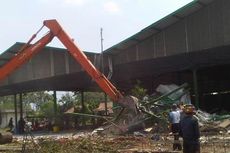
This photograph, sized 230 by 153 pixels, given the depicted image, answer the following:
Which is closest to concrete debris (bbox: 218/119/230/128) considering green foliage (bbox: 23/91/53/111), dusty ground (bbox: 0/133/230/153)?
dusty ground (bbox: 0/133/230/153)

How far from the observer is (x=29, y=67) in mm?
42500

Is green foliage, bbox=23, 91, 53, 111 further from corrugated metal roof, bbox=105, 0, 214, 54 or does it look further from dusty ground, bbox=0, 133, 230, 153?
dusty ground, bbox=0, 133, 230, 153

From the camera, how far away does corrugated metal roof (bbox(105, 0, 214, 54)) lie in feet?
113

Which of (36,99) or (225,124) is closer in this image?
(225,124)

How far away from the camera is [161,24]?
A: 35875 mm

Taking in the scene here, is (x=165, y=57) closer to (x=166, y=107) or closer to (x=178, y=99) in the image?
(x=178, y=99)

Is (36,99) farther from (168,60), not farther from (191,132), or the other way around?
(191,132)

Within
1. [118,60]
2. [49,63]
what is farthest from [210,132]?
[49,63]

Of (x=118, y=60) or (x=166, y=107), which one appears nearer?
(x=166, y=107)

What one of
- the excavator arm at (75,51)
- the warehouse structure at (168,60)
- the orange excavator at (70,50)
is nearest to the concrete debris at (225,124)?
the warehouse structure at (168,60)

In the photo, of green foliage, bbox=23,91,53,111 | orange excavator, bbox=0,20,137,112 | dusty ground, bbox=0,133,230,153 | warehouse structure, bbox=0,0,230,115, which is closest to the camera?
dusty ground, bbox=0,133,230,153

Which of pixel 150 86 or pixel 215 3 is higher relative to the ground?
pixel 215 3

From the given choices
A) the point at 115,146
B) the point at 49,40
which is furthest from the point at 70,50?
the point at 115,146

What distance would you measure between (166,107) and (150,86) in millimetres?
12794
